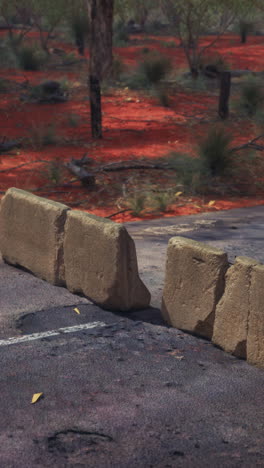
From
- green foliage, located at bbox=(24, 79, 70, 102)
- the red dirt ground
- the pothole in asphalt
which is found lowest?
the red dirt ground

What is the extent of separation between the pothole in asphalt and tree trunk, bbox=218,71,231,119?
13540mm

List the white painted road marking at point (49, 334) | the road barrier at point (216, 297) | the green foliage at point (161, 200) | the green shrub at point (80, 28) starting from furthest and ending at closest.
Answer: the green shrub at point (80, 28)
the green foliage at point (161, 200)
the white painted road marking at point (49, 334)
the road barrier at point (216, 297)

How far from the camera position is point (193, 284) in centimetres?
571

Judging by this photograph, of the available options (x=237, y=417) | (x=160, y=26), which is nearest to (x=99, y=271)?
(x=237, y=417)

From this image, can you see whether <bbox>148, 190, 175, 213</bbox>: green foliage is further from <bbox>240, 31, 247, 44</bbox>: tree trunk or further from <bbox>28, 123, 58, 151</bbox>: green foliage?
<bbox>240, 31, 247, 44</bbox>: tree trunk

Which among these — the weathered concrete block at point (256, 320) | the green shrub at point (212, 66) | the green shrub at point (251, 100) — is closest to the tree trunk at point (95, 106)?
the green shrub at point (251, 100)

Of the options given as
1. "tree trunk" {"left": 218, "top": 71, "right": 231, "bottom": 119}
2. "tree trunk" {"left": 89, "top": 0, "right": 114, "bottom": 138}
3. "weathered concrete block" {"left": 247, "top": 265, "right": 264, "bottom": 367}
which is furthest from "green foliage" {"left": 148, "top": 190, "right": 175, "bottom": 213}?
"tree trunk" {"left": 89, "top": 0, "right": 114, "bottom": 138}

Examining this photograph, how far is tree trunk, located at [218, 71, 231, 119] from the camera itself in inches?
666

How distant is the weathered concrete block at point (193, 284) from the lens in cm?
553

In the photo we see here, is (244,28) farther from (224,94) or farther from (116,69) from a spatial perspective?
(224,94)

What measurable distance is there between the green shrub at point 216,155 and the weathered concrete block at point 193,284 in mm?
7709

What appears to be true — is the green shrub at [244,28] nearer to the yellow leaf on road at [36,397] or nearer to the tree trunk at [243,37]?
the tree trunk at [243,37]

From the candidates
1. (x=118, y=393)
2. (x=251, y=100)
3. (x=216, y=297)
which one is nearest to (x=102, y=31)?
(x=251, y=100)

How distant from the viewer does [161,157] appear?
1505cm
